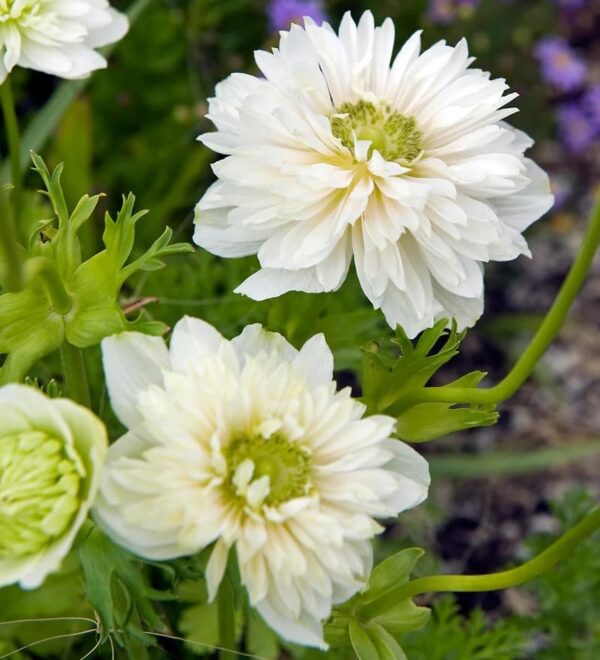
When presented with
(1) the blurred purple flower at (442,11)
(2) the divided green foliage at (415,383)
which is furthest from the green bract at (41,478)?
(1) the blurred purple flower at (442,11)

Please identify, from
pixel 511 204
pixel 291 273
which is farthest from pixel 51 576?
pixel 511 204

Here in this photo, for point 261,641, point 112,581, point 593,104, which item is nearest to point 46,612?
point 261,641

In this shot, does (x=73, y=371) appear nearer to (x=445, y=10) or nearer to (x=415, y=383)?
(x=415, y=383)

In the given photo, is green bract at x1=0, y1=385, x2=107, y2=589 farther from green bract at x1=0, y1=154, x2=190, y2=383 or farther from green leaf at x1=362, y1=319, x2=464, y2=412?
green leaf at x1=362, y1=319, x2=464, y2=412

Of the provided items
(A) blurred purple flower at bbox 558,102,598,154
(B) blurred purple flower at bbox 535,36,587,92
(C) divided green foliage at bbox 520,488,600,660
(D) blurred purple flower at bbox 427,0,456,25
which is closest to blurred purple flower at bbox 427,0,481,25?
(D) blurred purple flower at bbox 427,0,456,25

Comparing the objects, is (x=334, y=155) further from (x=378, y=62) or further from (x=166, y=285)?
(x=166, y=285)

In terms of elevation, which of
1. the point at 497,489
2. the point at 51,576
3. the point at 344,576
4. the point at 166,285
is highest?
the point at 344,576
